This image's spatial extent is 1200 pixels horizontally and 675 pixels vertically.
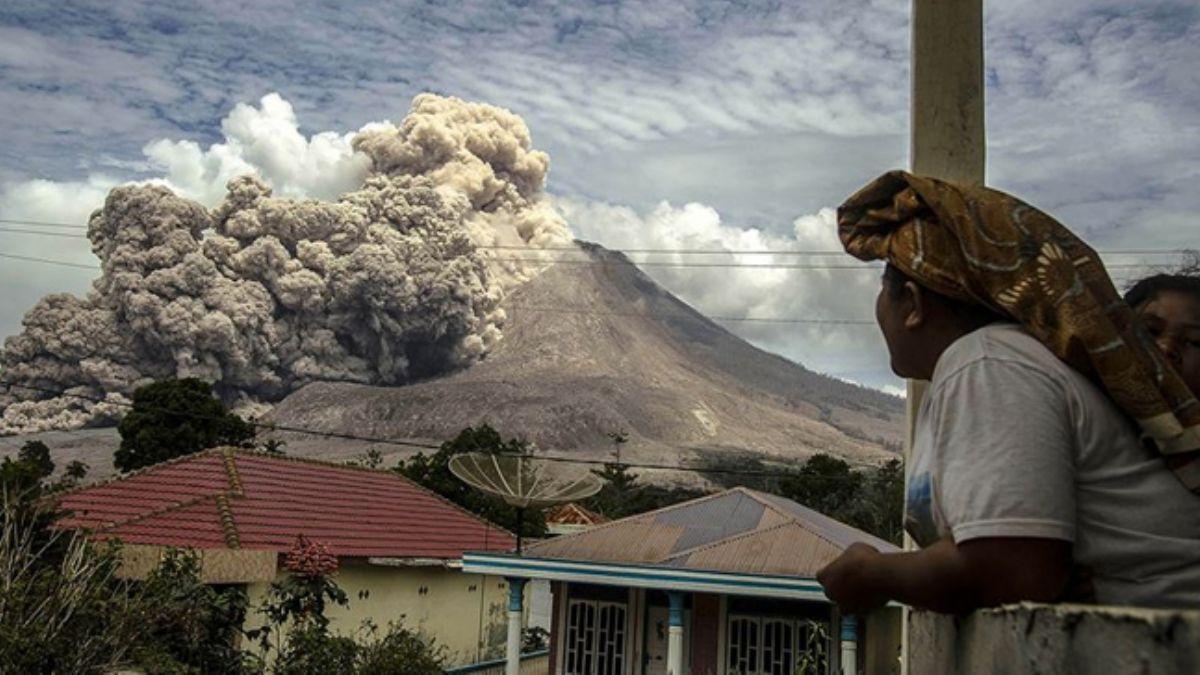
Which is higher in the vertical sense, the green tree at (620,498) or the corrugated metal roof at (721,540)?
the green tree at (620,498)

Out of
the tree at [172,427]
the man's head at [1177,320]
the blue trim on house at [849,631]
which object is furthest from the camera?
the tree at [172,427]

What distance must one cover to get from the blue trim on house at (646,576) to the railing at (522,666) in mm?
1916

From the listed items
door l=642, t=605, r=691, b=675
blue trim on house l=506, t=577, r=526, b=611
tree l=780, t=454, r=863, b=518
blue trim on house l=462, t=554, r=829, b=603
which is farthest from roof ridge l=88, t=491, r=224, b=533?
tree l=780, t=454, r=863, b=518

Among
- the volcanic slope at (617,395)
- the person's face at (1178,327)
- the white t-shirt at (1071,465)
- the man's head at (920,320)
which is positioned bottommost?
the white t-shirt at (1071,465)

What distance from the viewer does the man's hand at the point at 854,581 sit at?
102 centimetres

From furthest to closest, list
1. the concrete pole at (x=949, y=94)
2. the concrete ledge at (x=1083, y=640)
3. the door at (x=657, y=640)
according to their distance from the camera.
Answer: the door at (x=657, y=640) < the concrete pole at (x=949, y=94) < the concrete ledge at (x=1083, y=640)

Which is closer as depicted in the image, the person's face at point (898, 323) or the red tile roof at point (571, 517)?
the person's face at point (898, 323)

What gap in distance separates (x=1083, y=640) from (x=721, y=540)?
1370 cm

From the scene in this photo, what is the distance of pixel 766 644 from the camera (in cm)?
1410

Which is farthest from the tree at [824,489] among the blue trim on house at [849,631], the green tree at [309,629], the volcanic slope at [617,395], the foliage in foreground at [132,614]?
the volcanic slope at [617,395]

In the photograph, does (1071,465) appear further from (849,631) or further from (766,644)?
(766,644)

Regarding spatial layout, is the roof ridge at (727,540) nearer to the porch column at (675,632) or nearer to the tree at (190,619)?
the porch column at (675,632)

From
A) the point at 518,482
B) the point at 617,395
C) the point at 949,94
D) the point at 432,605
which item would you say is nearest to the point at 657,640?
the point at 518,482

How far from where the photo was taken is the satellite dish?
14.1m
